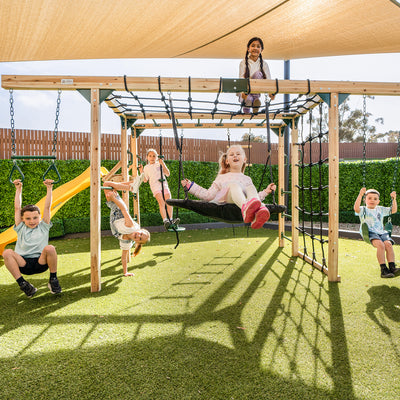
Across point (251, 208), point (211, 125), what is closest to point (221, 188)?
point (251, 208)

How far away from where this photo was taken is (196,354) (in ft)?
7.10

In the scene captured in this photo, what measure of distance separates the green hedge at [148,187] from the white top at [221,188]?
372 centimetres

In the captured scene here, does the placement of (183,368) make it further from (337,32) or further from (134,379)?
(337,32)

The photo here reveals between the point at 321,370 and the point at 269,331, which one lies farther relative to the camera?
the point at 269,331

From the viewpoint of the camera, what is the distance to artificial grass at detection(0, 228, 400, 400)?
181 centimetres

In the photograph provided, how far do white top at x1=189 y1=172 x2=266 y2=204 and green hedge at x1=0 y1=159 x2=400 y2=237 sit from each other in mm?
3719

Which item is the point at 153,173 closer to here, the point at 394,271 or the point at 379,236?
the point at 379,236

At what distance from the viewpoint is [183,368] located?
6.53ft

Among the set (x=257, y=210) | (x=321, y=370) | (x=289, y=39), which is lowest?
(x=321, y=370)

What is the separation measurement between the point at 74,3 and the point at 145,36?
0.97 meters

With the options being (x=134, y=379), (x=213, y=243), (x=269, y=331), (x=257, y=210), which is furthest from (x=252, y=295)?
(x=213, y=243)

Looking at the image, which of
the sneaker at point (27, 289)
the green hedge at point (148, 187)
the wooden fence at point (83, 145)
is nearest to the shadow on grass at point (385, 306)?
the green hedge at point (148, 187)

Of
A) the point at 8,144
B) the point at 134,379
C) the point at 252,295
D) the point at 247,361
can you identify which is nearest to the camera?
the point at 134,379

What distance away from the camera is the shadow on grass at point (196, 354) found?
1.77 metres
